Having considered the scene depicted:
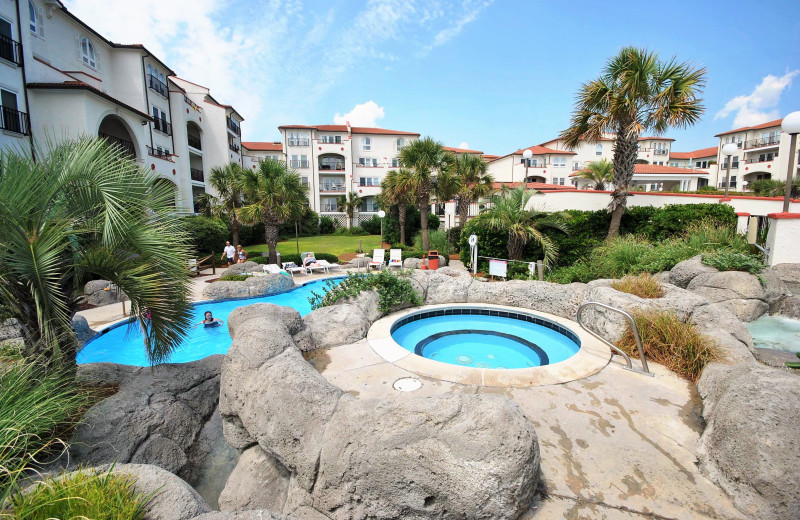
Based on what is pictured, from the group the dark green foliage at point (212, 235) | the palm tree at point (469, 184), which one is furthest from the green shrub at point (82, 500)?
the palm tree at point (469, 184)

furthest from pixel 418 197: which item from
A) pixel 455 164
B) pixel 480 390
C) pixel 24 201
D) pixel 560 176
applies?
pixel 560 176

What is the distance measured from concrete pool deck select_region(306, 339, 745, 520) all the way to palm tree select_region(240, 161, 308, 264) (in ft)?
42.1

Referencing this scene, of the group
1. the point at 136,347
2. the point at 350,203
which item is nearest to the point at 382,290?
the point at 136,347

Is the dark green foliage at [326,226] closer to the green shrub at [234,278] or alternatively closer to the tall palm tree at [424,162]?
the tall palm tree at [424,162]

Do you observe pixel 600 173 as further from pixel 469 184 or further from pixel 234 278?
pixel 234 278

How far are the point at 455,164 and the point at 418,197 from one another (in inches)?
115

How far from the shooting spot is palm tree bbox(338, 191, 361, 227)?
134 feet

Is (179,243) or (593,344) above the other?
(179,243)

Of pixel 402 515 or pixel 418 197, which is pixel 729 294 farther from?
pixel 418 197

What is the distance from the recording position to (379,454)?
10.0ft

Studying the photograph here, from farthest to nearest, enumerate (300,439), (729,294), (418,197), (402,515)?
(418,197)
(729,294)
(300,439)
(402,515)

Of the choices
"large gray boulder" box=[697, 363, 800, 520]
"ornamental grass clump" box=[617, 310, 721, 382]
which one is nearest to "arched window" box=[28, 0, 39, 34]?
"ornamental grass clump" box=[617, 310, 721, 382]

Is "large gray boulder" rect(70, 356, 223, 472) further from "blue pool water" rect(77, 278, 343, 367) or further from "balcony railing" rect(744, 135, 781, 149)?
"balcony railing" rect(744, 135, 781, 149)

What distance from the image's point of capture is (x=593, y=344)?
261 inches
